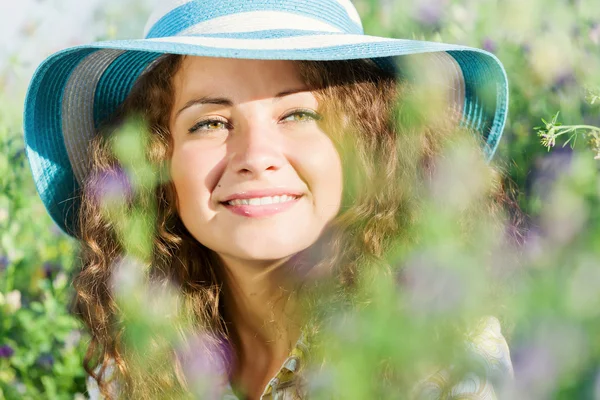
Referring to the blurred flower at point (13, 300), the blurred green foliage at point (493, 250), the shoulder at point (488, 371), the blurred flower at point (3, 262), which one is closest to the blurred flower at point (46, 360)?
the blurred green foliage at point (493, 250)

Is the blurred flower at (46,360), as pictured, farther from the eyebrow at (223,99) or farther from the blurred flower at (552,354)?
the blurred flower at (552,354)

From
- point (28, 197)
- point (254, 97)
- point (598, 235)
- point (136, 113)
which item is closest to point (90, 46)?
point (136, 113)

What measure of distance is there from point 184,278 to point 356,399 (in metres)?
1.12

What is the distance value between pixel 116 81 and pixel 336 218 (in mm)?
559

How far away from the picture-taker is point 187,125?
1.41m

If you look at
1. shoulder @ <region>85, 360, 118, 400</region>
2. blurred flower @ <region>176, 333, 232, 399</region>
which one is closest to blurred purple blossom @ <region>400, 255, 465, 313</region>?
blurred flower @ <region>176, 333, 232, 399</region>

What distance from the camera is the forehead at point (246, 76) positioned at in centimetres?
131

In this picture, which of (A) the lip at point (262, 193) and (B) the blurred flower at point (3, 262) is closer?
(A) the lip at point (262, 193)

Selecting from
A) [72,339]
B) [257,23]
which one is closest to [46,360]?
[72,339]

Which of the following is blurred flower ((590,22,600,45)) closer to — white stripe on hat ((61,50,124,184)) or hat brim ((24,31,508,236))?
hat brim ((24,31,508,236))

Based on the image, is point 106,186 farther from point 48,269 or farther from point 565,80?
point 565,80

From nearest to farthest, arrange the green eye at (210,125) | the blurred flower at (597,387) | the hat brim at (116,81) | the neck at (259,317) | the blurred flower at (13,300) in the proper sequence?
1. the blurred flower at (597,387)
2. the hat brim at (116,81)
3. the green eye at (210,125)
4. the neck at (259,317)
5. the blurred flower at (13,300)

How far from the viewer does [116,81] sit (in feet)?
5.35

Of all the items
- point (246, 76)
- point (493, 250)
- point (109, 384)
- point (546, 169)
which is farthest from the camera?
point (109, 384)
